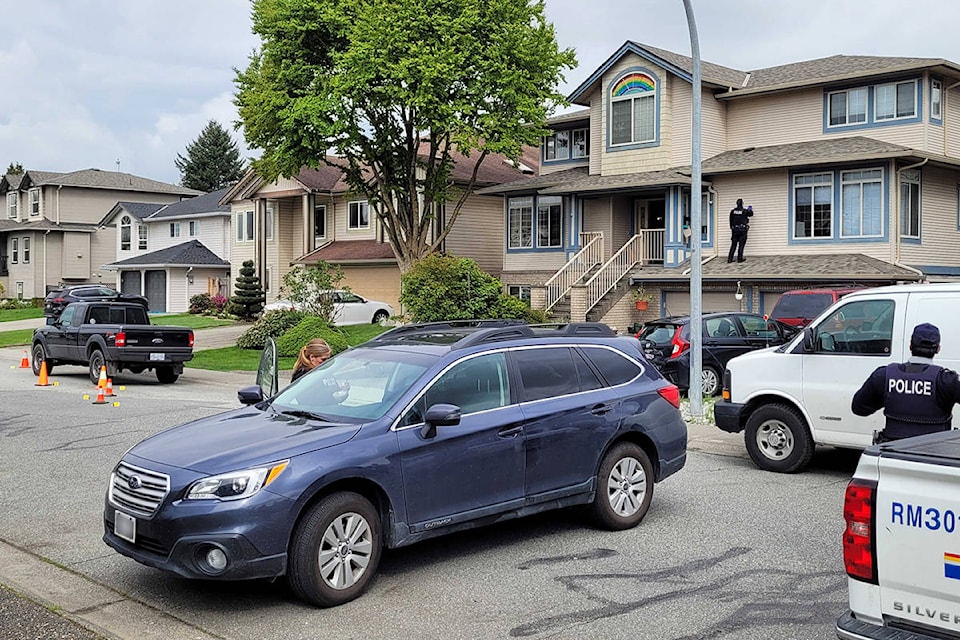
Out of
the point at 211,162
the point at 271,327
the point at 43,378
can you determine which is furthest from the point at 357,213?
the point at 211,162

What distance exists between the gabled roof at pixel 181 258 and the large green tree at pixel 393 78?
63.7ft

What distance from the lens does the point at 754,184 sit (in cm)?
2902

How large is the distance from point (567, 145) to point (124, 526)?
3105 centimetres

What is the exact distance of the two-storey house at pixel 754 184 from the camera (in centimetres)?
2638

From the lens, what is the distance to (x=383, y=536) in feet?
21.6

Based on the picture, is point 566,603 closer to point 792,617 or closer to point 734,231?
point 792,617

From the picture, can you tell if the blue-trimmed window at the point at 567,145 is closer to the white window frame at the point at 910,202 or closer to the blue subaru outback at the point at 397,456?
the white window frame at the point at 910,202

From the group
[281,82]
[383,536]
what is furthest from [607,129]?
[383,536]

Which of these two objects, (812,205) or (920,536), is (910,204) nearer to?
(812,205)

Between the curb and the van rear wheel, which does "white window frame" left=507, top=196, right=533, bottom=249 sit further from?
the curb

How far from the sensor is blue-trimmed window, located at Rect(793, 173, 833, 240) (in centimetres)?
2741

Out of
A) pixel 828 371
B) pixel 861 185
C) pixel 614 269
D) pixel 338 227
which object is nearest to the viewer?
pixel 828 371

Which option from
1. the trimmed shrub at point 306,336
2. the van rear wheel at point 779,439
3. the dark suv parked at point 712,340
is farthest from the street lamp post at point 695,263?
the trimmed shrub at point 306,336

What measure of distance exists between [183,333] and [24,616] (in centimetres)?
1566
